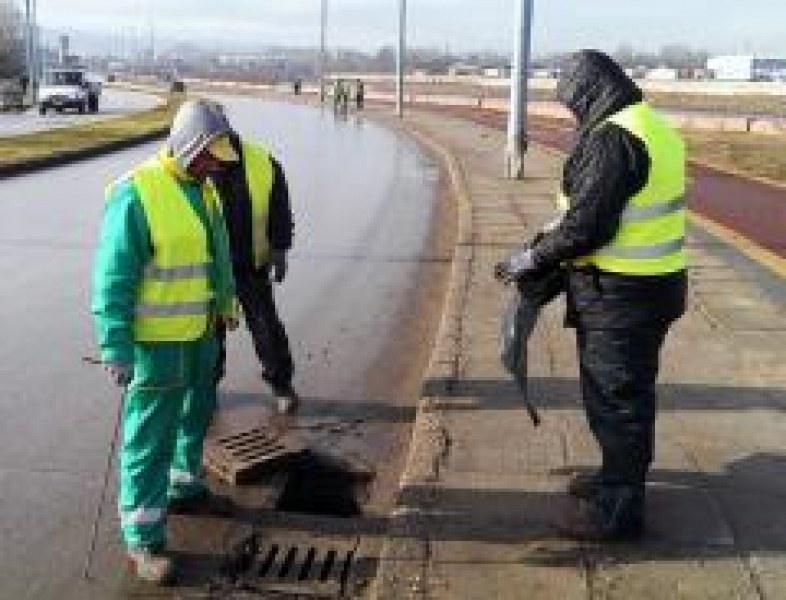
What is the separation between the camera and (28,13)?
227ft

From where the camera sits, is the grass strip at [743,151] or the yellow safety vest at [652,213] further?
the grass strip at [743,151]

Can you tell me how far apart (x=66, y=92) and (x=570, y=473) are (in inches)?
1998

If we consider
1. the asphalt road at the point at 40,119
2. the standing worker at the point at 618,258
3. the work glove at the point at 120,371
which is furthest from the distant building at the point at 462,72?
the work glove at the point at 120,371

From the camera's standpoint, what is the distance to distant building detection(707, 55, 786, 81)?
524 ft

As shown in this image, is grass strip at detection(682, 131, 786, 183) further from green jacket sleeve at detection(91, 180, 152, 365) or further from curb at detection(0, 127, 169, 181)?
green jacket sleeve at detection(91, 180, 152, 365)

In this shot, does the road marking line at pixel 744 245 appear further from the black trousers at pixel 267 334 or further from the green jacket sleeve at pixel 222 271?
the green jacket sleeve at pixel 222 271

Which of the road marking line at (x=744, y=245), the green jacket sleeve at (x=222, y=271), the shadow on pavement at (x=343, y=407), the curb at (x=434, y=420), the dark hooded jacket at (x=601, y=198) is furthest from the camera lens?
the road marking line at (x=744, y=245)

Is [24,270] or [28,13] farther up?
[28,13]

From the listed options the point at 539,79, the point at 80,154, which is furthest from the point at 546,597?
the point at 539,79

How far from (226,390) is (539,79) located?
463ft

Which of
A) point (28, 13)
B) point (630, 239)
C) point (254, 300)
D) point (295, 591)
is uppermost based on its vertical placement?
point (28, 13)

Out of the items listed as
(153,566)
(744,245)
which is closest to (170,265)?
(153,566)

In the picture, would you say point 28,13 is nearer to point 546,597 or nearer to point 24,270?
point 24,270

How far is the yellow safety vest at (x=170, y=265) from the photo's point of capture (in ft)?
16.1
